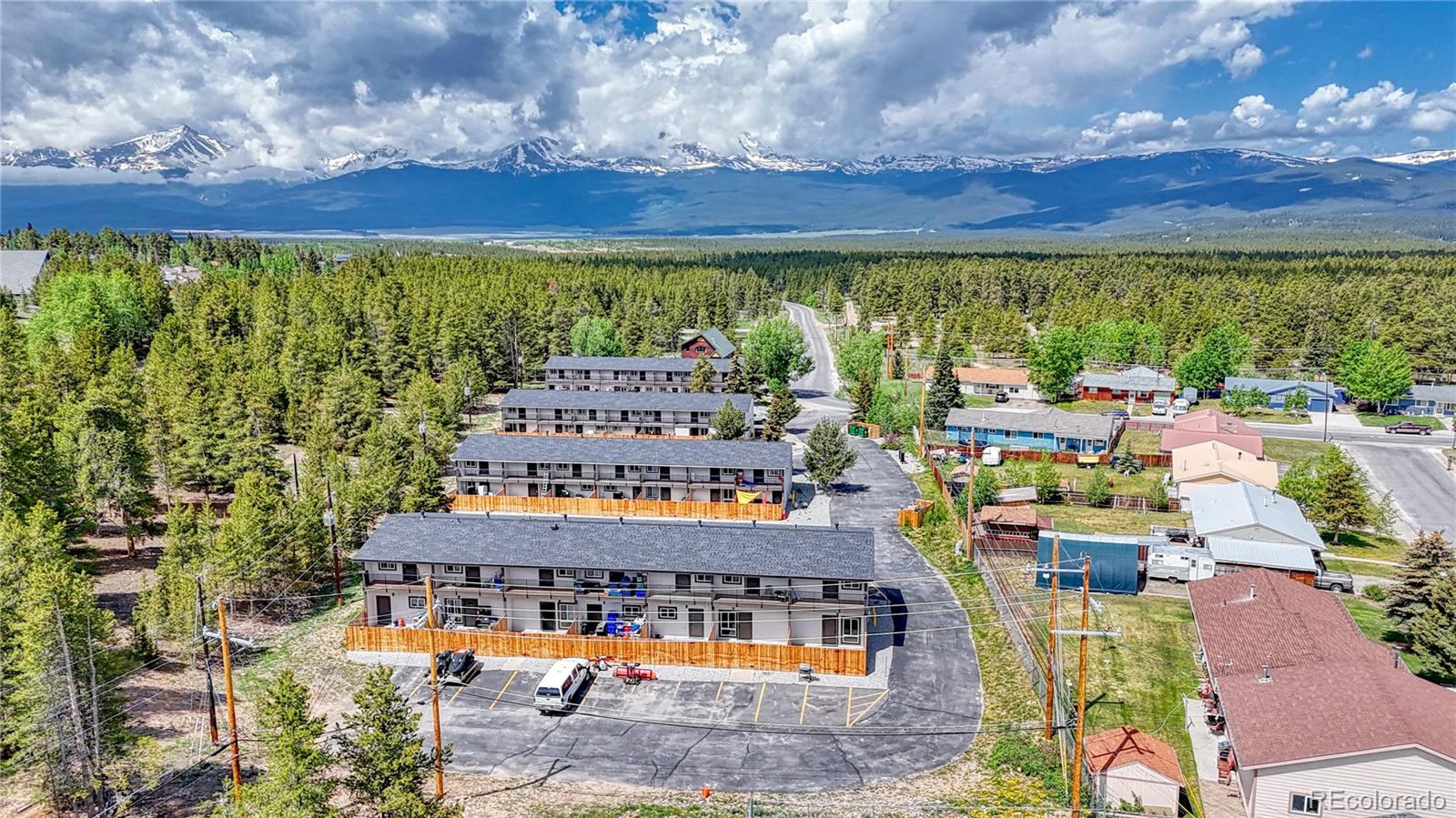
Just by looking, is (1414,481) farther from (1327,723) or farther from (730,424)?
(1327,723)

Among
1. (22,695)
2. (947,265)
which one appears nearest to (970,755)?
(22,695)

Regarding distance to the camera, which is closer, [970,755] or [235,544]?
[970,755]

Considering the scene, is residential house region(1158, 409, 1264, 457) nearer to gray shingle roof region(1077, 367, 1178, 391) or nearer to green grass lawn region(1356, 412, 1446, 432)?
gray shingle roof region(1077, 367, 1178, 391)

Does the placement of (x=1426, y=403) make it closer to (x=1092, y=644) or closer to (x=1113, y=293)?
(x=1113, y=293)

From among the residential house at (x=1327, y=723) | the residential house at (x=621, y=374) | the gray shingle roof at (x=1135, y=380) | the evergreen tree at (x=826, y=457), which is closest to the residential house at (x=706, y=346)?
the residential house at (x=621, y=374)

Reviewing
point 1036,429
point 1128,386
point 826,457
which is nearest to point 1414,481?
point 1036,429
